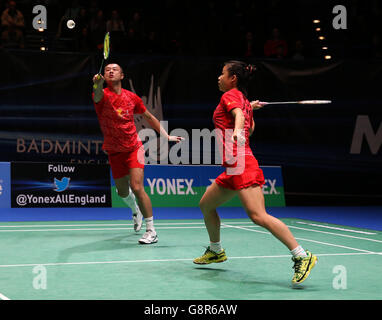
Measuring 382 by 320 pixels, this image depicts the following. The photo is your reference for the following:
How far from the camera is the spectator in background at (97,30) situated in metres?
11.5

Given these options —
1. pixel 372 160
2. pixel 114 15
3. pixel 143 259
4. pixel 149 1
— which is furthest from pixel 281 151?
pixel 143 259

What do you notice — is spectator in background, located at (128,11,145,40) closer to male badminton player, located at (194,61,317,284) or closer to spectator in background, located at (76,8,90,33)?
spectator in background, located at (76,8,90,33)

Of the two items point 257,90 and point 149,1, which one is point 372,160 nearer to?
point 257,90

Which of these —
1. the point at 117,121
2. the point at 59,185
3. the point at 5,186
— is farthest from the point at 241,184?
the point at 5,186

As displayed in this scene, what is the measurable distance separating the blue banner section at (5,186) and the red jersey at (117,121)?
4.16 m

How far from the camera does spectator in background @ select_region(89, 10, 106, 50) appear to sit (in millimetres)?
11547

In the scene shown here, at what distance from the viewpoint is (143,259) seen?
540 centimetres

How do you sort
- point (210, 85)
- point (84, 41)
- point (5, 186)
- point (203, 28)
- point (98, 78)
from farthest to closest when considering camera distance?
point (203, 28)
point (84, 41)
point (210, 85)
point (5, 186)
point (98, 78)

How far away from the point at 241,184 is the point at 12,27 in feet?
28.1

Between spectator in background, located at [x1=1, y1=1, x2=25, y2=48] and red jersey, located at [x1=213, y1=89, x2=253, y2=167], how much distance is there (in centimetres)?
774

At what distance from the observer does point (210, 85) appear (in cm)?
1138

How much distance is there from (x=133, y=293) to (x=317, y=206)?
8.36 meters

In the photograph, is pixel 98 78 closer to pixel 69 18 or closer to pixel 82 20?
pixel 82 20

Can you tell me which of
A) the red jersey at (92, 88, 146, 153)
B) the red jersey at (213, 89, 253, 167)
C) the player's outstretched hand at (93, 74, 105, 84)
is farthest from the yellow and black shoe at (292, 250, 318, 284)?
the red jersey at (92, 88, 146, 153)
